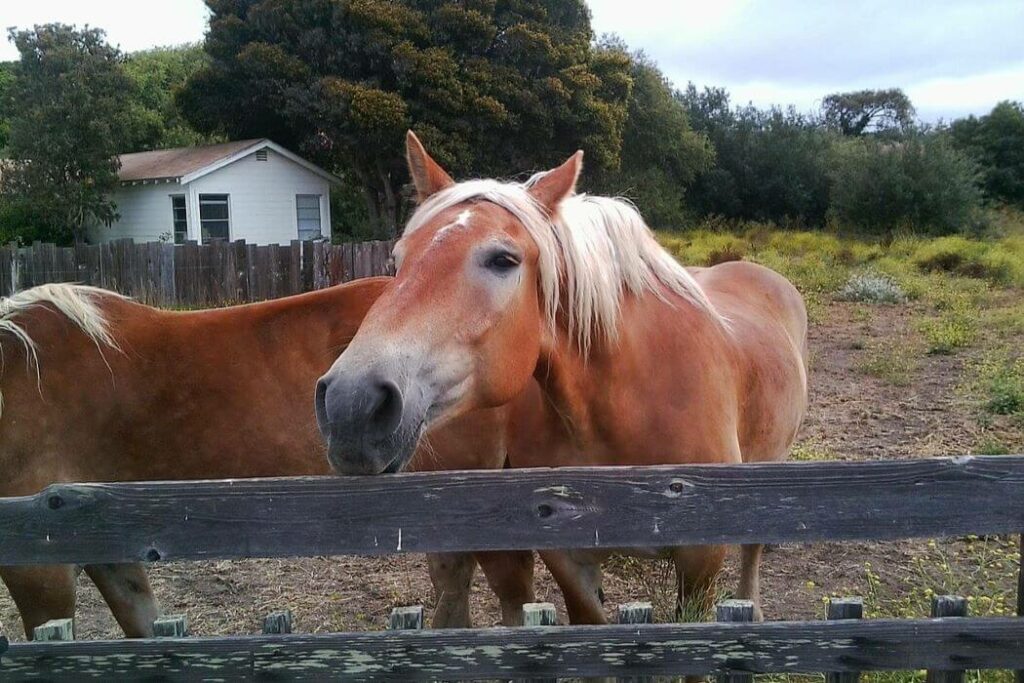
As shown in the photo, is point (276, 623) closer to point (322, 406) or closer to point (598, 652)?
point (322, 406)

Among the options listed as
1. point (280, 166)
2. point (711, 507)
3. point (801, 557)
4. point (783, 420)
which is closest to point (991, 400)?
point (801, 557)

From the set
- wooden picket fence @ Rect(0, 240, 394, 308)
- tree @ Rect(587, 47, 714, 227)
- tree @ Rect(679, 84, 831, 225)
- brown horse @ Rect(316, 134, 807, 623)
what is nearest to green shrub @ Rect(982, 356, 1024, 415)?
brown horse @ Rect(316, 134, 807, 623)

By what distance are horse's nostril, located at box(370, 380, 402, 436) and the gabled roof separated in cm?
2118

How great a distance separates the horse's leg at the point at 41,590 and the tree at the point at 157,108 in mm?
22534

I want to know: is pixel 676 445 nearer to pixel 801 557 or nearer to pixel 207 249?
pixel 801 557

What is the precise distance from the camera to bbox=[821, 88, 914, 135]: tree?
55688 mm

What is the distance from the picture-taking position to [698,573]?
270cm

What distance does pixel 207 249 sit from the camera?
13.8m

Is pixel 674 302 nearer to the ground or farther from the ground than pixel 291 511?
farther from the ground

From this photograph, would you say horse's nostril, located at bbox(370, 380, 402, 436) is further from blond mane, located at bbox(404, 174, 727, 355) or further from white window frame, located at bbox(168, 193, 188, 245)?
white window frame, located at bbox(168, 193, 188, 245)

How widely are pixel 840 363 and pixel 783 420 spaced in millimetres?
6382

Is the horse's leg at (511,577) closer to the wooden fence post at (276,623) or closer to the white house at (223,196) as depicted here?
the wooden fence post at (276,623)

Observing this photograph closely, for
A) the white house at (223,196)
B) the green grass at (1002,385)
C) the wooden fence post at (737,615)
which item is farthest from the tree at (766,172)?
the wooden fence post at (737,615)

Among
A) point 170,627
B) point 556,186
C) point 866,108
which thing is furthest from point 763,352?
point 866,108
